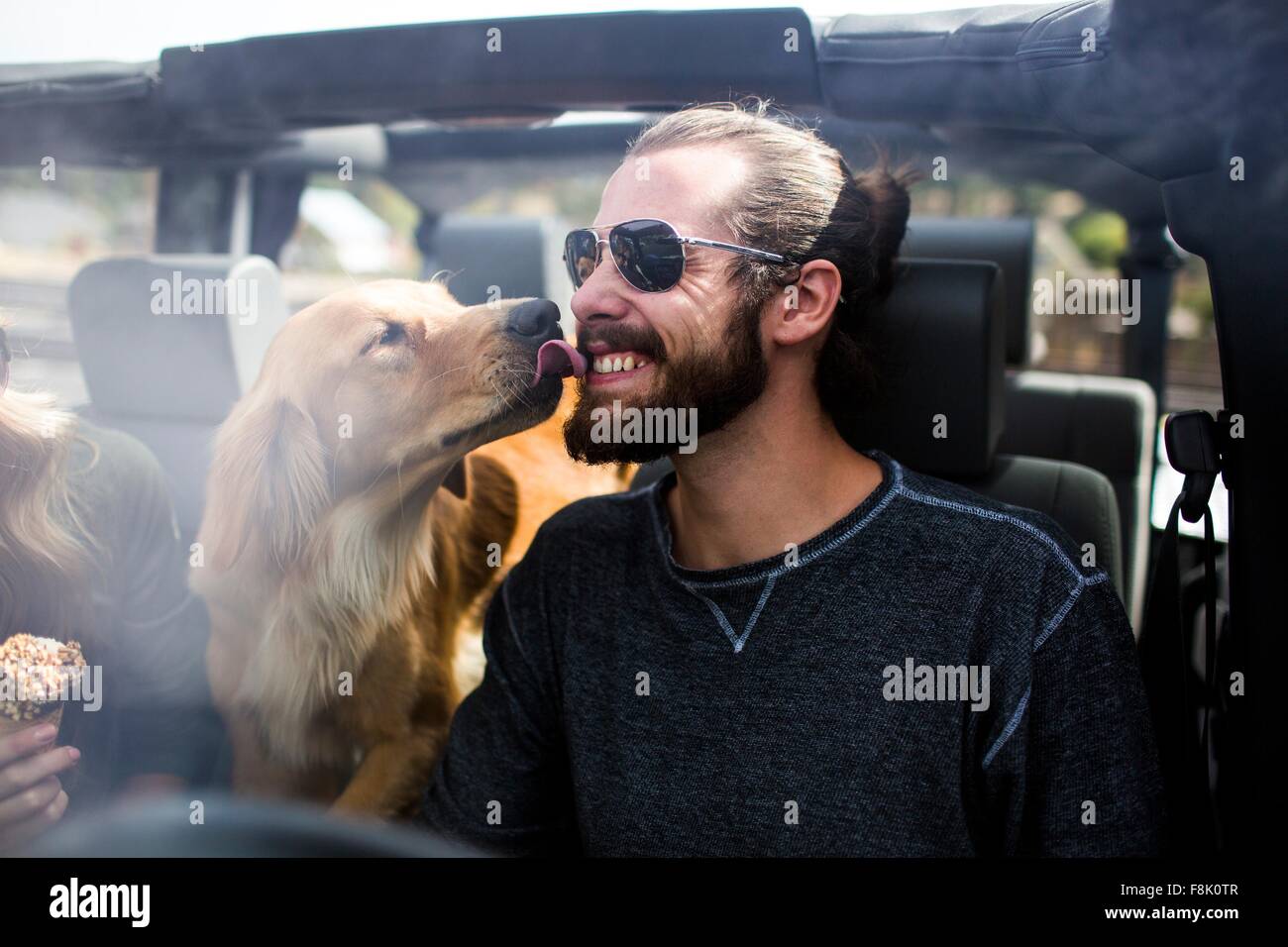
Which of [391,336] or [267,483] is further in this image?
[391,336]

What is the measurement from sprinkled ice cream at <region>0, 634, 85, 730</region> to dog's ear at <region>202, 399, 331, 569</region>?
39cm

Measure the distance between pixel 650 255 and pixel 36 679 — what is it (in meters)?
0.99

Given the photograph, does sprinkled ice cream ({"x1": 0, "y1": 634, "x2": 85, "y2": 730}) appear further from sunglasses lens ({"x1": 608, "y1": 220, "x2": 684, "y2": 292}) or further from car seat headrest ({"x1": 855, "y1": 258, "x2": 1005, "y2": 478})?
car seat headrest ({"x1": 855, "y1": 258, "x2": 1005, "y2": 478})

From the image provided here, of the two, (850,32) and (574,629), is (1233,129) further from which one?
(574,629)

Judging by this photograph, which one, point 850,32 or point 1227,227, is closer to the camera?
point 1227,227

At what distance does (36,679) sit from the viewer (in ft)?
4.25

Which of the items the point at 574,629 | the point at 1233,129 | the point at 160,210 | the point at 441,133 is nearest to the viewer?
the point at 1233,129

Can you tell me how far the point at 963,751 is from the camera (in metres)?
1.45

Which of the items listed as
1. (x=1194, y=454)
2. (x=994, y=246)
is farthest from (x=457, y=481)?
(x=994, y=246)

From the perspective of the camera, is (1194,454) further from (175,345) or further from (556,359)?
(175,345)

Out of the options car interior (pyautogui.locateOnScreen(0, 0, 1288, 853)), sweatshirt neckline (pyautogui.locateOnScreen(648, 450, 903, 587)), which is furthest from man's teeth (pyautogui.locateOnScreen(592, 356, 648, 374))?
sweatshirt neckline (pyautogui.locateOnScreen(648, 450, 903, 587))

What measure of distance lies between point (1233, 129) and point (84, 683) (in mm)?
1561

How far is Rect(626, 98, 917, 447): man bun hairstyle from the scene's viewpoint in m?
1.61

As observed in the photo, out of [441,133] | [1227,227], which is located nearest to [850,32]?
[1227,227]
